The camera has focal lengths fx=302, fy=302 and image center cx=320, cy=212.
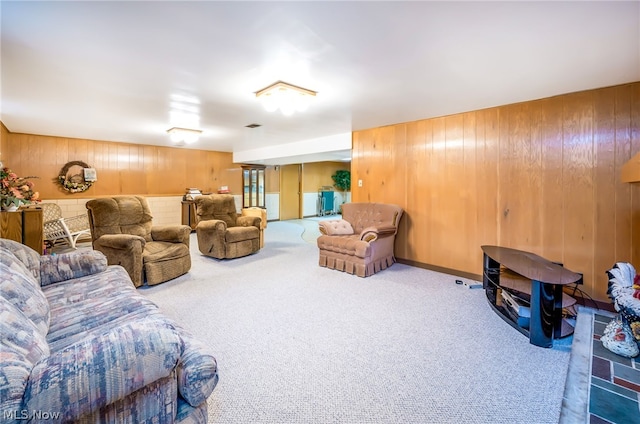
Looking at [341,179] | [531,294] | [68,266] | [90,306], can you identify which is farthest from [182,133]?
[341,179]

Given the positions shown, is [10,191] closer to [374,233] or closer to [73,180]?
[374,233]

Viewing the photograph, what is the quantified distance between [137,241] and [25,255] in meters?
1.34

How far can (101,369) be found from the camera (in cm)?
98

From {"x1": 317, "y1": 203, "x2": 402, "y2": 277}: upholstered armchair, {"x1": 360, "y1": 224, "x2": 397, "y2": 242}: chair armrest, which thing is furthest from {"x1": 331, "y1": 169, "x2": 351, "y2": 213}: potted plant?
{"x1": 360, "y1": 224, "x2": 397, "y2": 242}: chair armrest

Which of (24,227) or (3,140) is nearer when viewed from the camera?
(24,227)

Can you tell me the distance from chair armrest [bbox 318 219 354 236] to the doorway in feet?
18.4

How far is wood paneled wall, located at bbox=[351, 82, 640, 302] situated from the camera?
2912 mm

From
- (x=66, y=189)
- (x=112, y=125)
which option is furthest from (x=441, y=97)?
(x=66, y=189)

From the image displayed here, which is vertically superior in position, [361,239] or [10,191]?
[10,191]

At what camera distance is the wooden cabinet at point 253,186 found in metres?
8.89

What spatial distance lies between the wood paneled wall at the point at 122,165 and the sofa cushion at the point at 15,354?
573 cm

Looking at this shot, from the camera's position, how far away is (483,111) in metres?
3.74

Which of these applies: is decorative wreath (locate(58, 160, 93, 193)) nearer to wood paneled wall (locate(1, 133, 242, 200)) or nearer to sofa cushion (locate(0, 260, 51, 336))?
wood paneled wall (locate(1, 133, 242, 200))

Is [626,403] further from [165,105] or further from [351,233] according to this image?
[165,105]
